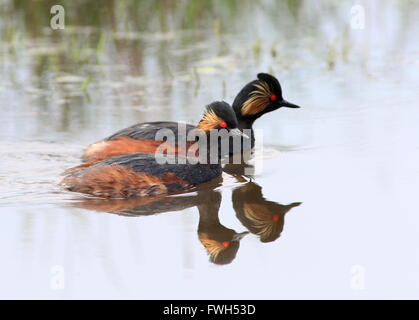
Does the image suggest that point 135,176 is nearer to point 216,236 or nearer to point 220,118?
point 220,118

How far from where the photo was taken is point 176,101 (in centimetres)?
1231

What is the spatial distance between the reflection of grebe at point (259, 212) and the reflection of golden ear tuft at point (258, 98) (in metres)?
2.56

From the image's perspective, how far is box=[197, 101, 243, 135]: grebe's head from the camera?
9469mm

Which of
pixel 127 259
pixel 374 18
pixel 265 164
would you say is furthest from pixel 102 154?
pixel 374 18

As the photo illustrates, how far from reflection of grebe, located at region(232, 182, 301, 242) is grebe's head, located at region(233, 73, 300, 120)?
257 cm

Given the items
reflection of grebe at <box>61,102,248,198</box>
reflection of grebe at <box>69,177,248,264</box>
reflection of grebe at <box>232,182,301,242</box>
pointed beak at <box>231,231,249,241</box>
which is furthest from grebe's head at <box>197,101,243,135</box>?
pointed beak at <box>231,231,249,241</box>

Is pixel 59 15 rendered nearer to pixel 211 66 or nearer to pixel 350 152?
pixel 211 66

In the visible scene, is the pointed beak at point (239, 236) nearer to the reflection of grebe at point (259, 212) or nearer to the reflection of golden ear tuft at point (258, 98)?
the reflection of grebe at point (259, 212)

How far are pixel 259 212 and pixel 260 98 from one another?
3562 millimetres

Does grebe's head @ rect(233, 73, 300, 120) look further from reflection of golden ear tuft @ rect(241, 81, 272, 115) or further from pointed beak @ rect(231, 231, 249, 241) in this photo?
pointed beak @ rect(231, 231, 249, 241)

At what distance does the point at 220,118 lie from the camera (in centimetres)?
954

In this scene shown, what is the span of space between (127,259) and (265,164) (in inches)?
138

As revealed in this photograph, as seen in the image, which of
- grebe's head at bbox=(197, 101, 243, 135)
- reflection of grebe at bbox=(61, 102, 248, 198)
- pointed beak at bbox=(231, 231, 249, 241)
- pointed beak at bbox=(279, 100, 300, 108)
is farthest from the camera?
pointed beak at bbox=(279, 100, 300, 108)

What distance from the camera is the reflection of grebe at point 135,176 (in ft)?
28.9
